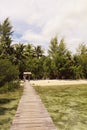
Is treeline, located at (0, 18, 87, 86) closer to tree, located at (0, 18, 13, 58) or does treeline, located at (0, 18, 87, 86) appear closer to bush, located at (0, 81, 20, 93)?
tree, located at (0, 18, 13, 58)

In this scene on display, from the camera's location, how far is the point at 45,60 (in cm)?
5341

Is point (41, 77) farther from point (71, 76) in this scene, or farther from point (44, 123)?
point (44, 123)

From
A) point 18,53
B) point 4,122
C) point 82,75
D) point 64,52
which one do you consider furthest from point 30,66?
point 4,122

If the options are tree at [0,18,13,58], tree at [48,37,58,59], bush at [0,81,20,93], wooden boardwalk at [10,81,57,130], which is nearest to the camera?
wooden boardwalk at [10,81,57,130]

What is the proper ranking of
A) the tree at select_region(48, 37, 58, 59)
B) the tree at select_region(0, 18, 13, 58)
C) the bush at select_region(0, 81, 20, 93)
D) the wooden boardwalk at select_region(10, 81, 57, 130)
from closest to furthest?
1. the wooden boardwalk at select_region(10, 81, 57, 130)
2. the bush at select_region(0, 81, 20, 93)
3. the tree at select_region(0, 18, 13, 58)
4. the tree at select_region(48, 37, 58, 59)

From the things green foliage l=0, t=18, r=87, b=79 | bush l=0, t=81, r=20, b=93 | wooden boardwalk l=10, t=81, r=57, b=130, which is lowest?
wooden boardwalk l=10, t=81, r=57, b=130

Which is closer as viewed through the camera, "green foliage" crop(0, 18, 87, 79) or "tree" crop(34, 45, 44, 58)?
"green foliage" crop(0, 18, 87, 79)

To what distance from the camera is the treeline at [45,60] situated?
50781 mm

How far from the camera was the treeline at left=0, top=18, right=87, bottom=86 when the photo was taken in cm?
5078

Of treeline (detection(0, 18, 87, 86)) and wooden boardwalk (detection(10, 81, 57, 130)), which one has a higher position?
treeline (detection(0, 18, 87, 86))

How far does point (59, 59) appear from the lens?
52031mm

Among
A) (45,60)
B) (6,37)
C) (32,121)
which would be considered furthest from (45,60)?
(32,121)

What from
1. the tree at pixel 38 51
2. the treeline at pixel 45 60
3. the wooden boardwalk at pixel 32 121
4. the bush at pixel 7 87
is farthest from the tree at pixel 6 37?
the wooden boardwalk at pixel 32 121

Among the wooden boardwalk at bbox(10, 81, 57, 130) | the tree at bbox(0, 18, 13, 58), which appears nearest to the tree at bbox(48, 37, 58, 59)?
the tree at bbox(0, 18, 13, 58)
